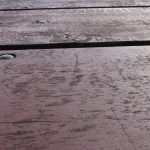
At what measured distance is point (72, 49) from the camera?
2.93ft

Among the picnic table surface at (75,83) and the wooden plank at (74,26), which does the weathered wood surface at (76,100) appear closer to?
the picnic table surface at (75,83)

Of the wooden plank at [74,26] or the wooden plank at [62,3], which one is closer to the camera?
the wooden plank at [74,26]

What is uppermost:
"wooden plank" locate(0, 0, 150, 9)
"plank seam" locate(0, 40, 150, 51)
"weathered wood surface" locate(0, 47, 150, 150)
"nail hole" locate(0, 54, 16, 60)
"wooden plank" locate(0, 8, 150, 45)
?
"weathered wood surface" locate(0, 47, 150, 150)

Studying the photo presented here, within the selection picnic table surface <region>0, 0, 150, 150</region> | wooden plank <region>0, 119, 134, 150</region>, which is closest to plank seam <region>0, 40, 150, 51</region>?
picnic table surface <region>0, 0, 150, 150</region>

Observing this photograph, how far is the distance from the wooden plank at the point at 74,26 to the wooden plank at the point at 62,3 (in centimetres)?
13

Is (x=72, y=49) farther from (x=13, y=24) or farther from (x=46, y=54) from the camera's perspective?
(x=13, y=24)

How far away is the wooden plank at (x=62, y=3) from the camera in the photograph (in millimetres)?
1518

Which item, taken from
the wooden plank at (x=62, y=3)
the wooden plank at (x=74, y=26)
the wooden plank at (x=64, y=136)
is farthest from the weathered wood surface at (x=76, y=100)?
the wooden plank at (x=62, y=3)

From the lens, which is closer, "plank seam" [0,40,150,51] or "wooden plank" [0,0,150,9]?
"plank seam" [0,40,150,51]

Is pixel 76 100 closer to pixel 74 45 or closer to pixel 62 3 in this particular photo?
pixel 74 45

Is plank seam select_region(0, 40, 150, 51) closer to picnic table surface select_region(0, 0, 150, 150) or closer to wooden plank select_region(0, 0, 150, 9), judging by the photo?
picnic table surface select_region(0, 0, 150, 150)

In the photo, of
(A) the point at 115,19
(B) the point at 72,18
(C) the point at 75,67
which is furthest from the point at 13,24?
(C) the point at 75,67

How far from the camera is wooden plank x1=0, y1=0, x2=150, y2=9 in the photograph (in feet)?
4.98

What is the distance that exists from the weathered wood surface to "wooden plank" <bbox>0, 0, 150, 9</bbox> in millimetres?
678
